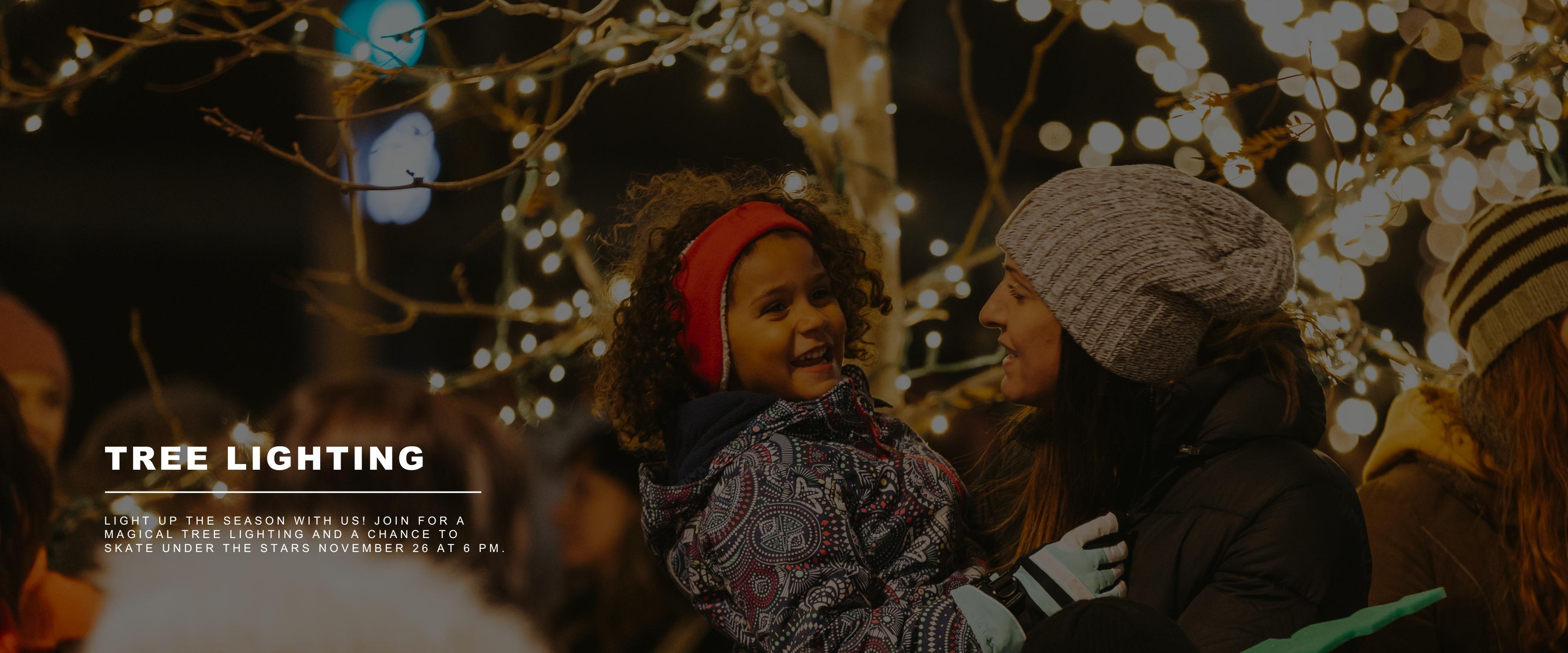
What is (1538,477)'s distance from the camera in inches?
70.7

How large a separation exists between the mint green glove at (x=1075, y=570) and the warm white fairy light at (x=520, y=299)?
1499 millimetres

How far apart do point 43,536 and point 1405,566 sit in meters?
2.33

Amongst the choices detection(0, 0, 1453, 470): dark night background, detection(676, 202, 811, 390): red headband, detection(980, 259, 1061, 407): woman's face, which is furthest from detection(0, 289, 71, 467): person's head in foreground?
detection(980, 259, 1061, 407): woman's face

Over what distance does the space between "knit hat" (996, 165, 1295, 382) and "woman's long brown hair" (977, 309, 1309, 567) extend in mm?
42

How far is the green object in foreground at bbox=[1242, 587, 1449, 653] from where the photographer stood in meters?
1.30

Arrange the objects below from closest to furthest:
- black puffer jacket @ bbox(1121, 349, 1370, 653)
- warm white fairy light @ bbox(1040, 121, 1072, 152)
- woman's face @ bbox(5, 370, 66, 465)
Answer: black puffer jacket @ bbox(1121, 349, 1370, 653) < woman's face @ bbox(5, 370, 66, 465) < warm white fairy light @ bbox(1040, 121, 1072, 152)

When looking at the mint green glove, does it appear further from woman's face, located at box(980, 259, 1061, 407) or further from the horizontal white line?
the horizontal white line

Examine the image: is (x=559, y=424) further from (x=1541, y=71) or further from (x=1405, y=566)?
(x=1541, y=71)

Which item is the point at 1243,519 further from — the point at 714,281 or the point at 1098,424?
the point at 714,281

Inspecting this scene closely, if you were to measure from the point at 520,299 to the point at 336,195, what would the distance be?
0.66 m

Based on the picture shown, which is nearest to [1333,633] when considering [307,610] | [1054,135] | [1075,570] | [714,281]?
[1075,570]

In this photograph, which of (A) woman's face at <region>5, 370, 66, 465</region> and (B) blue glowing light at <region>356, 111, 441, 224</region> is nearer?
(B) blue glowing light at <region>356, 111, 441, 224</region>

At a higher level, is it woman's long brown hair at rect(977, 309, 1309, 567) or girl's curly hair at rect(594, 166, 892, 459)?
girl's curly hair at rect(594, 166, 892, 459)

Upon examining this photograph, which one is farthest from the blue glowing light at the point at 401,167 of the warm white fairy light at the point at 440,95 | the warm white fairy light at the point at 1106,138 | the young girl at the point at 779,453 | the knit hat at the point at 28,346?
the warm white fairy light at the point at 1106,138
